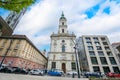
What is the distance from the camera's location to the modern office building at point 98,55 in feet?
134

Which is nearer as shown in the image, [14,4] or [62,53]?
[14,4]

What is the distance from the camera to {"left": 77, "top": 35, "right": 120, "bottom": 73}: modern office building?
40.9 m

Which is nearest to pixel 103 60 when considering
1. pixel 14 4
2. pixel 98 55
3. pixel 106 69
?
pixel 98 55

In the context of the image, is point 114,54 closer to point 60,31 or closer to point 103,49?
point 103,49

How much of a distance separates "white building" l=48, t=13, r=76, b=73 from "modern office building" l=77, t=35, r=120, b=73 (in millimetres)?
7031

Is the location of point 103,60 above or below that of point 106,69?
above

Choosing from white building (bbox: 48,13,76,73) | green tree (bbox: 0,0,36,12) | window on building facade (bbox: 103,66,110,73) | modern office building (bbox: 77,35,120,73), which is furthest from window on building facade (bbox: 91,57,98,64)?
green tree (bbox: 0,0,36,12)

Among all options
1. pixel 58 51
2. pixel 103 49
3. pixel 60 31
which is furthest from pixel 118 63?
pixel 60 31

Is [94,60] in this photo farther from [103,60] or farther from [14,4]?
[14,4]

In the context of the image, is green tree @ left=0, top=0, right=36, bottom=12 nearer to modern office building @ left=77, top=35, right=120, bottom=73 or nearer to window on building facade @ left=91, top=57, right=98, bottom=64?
modern office building @ left=77, top=35, right=120, bottom=73

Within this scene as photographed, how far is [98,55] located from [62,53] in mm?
15820

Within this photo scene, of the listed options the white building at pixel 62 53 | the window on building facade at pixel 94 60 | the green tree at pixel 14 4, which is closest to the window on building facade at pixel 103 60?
the window on building facade at pixel 94 60

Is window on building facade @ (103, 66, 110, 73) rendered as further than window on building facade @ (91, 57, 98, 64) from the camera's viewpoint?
No

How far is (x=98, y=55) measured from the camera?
4422 centimetres
